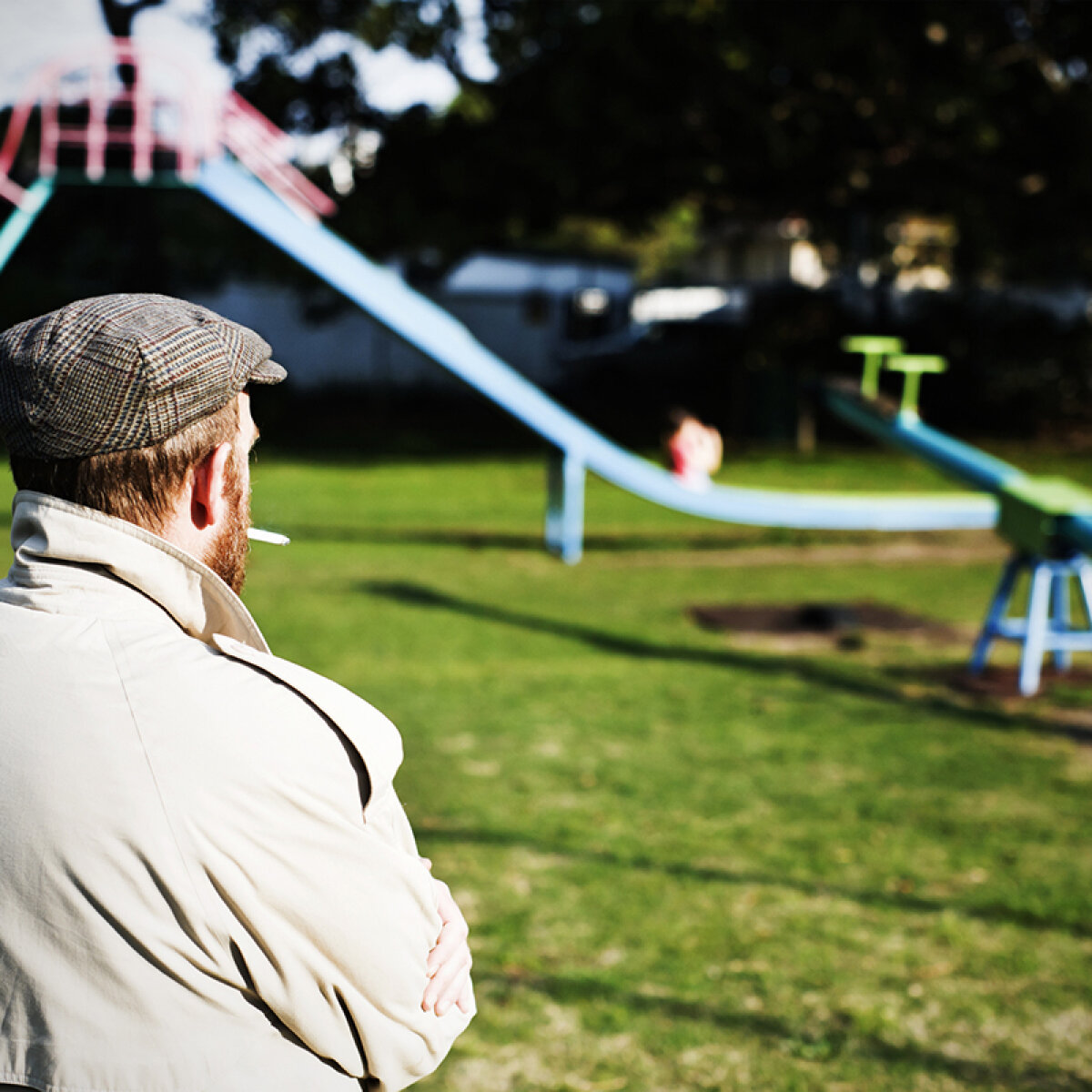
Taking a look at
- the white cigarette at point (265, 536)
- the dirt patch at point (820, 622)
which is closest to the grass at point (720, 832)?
the white cigarette at point (265, 536)

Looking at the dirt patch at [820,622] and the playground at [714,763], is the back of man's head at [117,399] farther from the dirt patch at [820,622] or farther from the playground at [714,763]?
the dirt patch at [820,622]

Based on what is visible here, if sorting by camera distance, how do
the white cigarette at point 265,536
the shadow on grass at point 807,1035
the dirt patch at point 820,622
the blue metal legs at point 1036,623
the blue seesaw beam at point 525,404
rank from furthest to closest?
1. the blue seesaw beam at point 525,404
2. the dirt patch at point 820,622
3. the blue metal legs at point 1036,623
4. the shadow on grass at point 807,1035
5. the white cigarette at point 265,536

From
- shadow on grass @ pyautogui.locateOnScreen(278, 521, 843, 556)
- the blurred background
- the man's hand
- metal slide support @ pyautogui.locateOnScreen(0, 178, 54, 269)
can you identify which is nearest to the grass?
the man's hand

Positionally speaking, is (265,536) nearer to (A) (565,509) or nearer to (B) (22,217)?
(B) (22,217)

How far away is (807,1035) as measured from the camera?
12.2ft

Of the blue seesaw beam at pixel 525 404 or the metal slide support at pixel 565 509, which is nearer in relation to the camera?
the blue seesaw beam at pixel 525 404

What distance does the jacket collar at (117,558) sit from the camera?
1.35m

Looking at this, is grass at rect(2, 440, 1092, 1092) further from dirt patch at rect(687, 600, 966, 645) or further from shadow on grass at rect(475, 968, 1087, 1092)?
dirt patch at rect(687, 600, 966, 645)

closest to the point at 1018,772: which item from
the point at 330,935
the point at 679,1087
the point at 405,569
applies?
the point at 679,1087

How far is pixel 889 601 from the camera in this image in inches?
402

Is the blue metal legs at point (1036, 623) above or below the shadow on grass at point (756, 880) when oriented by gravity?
above

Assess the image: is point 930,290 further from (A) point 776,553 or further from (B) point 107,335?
(B) point 107,335

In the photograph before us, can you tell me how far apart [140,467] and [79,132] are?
10627 millimetres

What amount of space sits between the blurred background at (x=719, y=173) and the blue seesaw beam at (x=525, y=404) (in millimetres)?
4633
